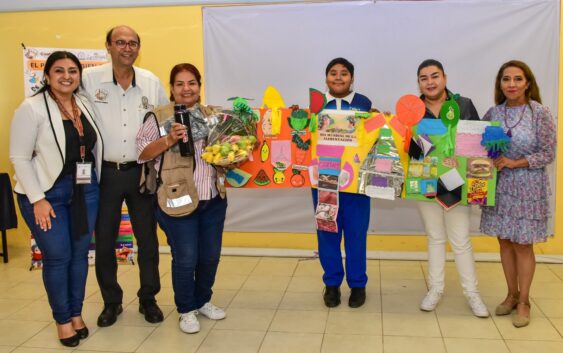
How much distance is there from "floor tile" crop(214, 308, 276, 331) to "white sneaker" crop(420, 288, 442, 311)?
882 mm

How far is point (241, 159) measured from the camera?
107 inches

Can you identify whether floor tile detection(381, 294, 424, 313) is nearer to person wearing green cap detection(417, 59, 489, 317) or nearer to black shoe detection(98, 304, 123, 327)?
person wearing green cap detection(417, 59, 489, 317)

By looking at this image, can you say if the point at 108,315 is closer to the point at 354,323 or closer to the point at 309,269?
the point at 354,323

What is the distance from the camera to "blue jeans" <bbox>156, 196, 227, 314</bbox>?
2752 millimetres

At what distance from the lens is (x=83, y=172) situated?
2641 millimetres

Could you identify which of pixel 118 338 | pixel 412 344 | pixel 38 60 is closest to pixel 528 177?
pixel 412 344

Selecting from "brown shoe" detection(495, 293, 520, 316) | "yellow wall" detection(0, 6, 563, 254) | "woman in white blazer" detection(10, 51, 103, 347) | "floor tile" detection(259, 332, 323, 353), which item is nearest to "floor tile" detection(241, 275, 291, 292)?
"yellow wall" detection(0, 6, 563, 254)

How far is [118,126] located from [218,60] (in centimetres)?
166

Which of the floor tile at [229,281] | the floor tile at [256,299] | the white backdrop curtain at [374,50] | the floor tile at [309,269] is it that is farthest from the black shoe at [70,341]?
the white backdrop curtain at [374,50]

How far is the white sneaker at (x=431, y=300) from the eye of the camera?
313 cm

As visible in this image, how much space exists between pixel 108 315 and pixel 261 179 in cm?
115

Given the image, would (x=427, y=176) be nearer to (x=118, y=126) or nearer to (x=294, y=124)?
(x=294, y=124)

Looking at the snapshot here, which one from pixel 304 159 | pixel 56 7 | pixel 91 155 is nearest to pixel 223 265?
pixel 304 159

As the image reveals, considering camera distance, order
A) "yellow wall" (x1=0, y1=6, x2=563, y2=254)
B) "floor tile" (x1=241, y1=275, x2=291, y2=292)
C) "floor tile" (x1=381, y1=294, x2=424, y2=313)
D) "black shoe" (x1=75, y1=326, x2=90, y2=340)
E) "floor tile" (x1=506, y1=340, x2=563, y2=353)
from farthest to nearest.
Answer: "yellow wall" (x1=0, y1=6, x2=563, y2=254)
"floor tile" (x1=241, y1=275, x2=291, y2=292)
"floor tile" (x1=381, y1=294, x2=424, y2=313)
"black shoe" (x1=75, y1=326, x2=90, y2=340)
"floor tile" (x1=506, y1=340, x2=563, y2=353)
